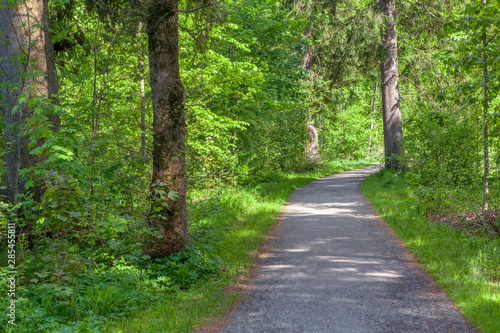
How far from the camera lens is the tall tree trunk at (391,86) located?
1862 centimetres

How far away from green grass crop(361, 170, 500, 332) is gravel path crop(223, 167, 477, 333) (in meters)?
0.20

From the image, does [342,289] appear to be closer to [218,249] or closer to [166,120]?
[218,249]

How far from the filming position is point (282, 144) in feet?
65.6

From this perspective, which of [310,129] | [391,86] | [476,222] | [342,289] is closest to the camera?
[342,289]

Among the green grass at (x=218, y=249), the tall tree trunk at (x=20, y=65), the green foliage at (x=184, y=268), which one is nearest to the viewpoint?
the green grass at (x=218, y=249)

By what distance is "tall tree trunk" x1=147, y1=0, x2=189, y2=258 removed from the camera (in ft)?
20.6

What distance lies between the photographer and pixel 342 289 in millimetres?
5613

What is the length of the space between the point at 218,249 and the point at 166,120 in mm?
2888

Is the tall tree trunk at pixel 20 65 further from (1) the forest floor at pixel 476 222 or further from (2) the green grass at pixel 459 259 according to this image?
(1) the forest floor at pixel 476 222

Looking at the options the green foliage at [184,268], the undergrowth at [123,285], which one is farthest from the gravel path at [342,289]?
the green foliage at [184,268]

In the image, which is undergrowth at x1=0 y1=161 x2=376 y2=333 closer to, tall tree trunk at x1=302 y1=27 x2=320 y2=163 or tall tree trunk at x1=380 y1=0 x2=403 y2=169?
tall tree trunk at x1=380 y1=0 x2=403 y2=169

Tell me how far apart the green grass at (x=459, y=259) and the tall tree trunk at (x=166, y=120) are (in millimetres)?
4333

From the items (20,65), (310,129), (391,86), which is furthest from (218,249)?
(310,129)

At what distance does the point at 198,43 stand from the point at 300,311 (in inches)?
226
